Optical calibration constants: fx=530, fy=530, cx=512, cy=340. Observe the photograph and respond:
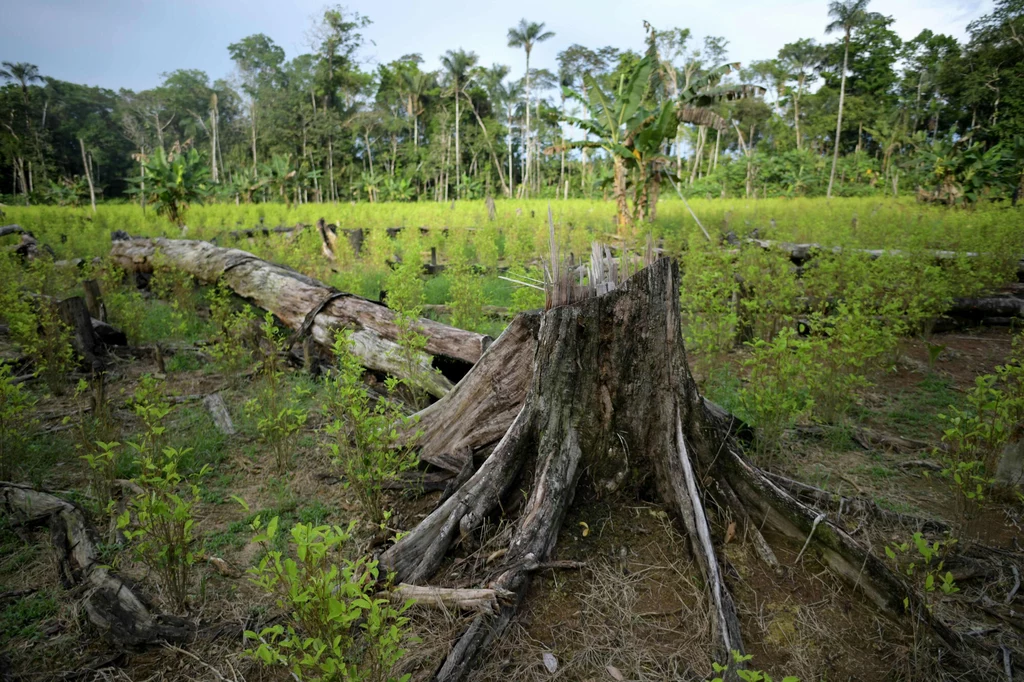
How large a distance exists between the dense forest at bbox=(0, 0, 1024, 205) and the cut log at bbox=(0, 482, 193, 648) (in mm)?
24201

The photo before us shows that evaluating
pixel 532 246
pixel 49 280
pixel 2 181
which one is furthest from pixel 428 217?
pixel 2 181

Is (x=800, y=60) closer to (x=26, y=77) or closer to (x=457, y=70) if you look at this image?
(x=457, y=70)

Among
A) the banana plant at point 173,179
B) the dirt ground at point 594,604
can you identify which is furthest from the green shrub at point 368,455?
the banana plant at point 173,179

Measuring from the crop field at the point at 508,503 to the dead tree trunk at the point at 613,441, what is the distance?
10cm

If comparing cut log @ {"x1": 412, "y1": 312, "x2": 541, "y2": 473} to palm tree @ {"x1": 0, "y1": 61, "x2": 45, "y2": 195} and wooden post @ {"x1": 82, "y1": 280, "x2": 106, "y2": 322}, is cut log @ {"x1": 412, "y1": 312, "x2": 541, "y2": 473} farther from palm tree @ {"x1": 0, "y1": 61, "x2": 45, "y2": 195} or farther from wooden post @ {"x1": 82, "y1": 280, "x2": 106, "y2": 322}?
palm tree @ {"x1": 0, "y1": 61, "x2": 45, "y2": 195}

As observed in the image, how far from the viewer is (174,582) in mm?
2229

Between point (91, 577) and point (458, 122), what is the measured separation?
132 feet

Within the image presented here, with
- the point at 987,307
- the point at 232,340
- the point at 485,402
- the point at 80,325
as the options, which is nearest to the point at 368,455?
the point at 485,402

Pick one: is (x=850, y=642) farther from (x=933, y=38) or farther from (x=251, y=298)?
(x=933, y=38)

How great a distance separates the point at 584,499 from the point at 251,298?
5.19 m

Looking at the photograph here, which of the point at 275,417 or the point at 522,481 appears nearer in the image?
the point at 522,481

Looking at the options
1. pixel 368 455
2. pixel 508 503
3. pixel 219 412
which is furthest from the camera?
pixel 219 412

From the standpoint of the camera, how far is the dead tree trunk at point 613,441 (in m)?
2.36

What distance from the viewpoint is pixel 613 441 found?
261 centimetres
